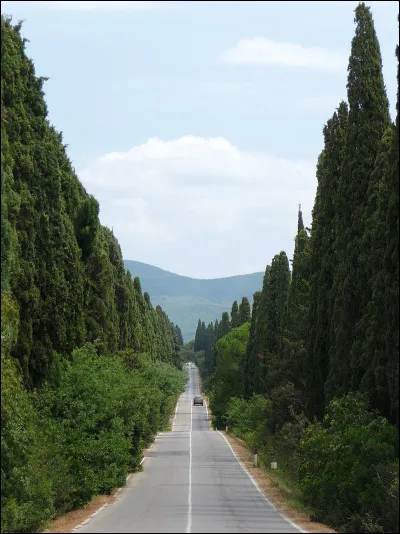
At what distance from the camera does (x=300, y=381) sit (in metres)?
43.2

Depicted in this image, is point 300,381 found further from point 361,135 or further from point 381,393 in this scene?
point 381,393

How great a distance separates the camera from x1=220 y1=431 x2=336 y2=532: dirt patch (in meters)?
20.7

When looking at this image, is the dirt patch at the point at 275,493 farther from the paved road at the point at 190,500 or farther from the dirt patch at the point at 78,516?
the dirt patch at the point at 78,516

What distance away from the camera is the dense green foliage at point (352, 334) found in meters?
21.2

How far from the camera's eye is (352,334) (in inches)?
1119

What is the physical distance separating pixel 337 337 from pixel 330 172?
28.0ft

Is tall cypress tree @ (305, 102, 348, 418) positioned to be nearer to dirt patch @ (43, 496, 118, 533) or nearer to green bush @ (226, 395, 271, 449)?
dirt patch @ (43, 496, 118, 533)

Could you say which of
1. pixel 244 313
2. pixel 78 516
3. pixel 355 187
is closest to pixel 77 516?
pixel 78 516

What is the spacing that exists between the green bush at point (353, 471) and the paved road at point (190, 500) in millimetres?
1375

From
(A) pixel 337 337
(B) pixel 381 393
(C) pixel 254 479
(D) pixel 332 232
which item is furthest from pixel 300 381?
(B) pixel 381 393

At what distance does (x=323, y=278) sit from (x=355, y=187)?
178 inches

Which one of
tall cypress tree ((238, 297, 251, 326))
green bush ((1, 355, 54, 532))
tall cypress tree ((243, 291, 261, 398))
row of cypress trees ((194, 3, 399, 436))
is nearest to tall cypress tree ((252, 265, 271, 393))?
tall cypress tree ((243, 291, 261, 398))

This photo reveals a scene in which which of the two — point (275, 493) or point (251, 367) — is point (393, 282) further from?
point (251, 367)

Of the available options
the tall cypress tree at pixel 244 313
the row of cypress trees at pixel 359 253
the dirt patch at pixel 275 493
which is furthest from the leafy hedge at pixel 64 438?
the tall cypress tree at pixel 244 313
